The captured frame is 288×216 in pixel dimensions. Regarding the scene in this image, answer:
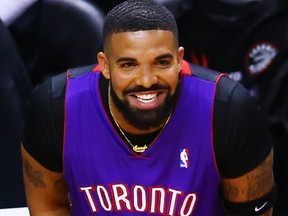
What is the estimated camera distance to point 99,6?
1.99 m

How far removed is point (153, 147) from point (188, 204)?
15cm

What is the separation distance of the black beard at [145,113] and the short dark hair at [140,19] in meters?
0.12

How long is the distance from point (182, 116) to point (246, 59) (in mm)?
555

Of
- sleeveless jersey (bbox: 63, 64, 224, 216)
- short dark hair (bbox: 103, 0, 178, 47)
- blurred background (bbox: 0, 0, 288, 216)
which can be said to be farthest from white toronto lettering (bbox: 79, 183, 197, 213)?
blurred background (bbox: 0, 0, 288, 216)

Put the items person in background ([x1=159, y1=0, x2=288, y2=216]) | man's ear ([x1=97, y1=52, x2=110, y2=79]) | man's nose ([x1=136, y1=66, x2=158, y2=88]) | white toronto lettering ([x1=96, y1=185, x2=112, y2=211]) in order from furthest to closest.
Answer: person in background ([x1=159, y1=0, x2=288, y2=216]), white toronto lettering ([x1=96, y1=185, x2=112, y2=211]), man's ear ([x1=97, y1=52, x2=110, y2=79]), man's nose ([x1=136, y1=66, x2=158, y2=88])

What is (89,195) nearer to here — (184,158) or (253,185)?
(184,158)

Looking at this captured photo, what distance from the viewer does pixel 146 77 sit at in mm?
1327

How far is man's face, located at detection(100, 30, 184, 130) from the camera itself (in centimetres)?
133

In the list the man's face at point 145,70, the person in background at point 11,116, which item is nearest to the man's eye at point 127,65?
the man's face at point 145,70

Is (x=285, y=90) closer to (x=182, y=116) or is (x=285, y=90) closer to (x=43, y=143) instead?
(x=182, y=116)

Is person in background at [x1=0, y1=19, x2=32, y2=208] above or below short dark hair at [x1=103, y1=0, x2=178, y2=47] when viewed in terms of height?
below

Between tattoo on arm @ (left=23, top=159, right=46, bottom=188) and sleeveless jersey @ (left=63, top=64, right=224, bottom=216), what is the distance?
7 cm

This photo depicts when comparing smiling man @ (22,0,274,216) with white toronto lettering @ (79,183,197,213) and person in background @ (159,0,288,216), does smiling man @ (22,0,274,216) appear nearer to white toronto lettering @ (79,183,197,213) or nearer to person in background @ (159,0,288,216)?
white toronto lettering @ (79,183,197,213)

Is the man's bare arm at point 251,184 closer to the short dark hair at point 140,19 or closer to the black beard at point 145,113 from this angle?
the black beard at point 145,113
